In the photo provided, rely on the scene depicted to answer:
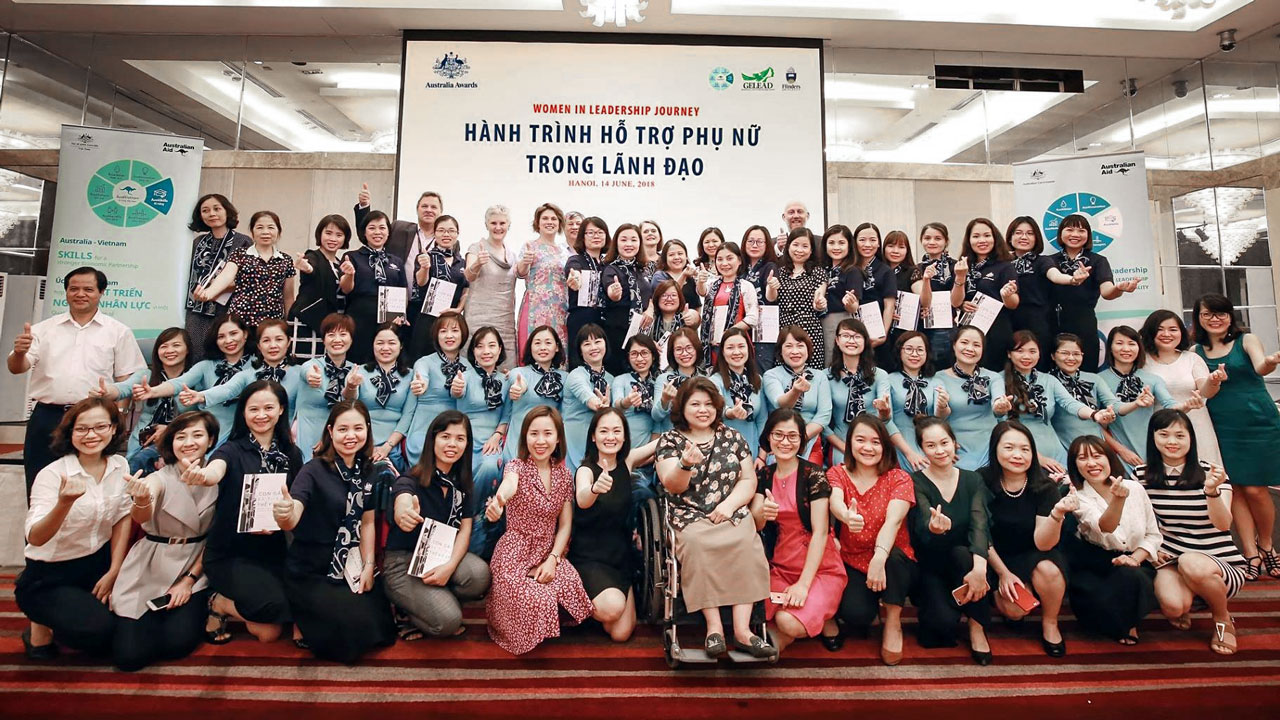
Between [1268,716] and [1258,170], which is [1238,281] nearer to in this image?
[1258,170]

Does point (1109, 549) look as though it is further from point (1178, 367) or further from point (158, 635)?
point (158, 635)

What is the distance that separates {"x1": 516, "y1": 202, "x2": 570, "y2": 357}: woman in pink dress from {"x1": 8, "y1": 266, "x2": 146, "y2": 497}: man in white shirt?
7.63 ft

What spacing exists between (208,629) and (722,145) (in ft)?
17.1

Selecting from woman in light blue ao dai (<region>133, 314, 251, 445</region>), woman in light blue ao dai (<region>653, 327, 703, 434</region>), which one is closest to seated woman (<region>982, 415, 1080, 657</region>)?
woman in light blue ao dai (<region>653, 327, 703, 434</region>)

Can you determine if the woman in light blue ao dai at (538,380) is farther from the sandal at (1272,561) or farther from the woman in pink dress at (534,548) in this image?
the sandal at (1272,561)

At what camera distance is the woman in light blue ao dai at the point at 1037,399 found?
364 centimetres

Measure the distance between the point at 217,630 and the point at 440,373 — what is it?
1.58 meters

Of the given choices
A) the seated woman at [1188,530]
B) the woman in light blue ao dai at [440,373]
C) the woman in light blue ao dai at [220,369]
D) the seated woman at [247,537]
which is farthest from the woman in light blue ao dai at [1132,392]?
the woman in light blue ao dai at [220,369]

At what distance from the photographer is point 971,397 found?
3.70 metres

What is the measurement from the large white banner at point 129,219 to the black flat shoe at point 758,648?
4.67 meters

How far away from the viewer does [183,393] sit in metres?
3.32

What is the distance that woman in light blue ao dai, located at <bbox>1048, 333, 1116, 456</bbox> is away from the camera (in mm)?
3766

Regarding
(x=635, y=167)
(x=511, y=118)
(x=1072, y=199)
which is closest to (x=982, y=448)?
(x=1072, y=199)

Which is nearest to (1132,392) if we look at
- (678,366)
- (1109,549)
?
(1109,549)
